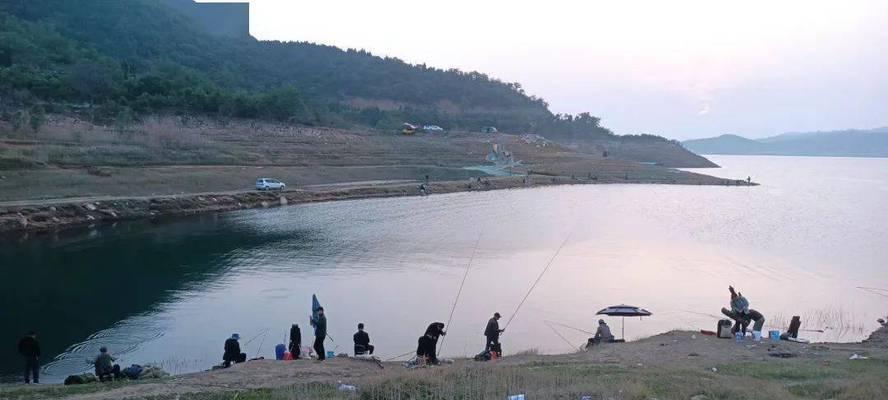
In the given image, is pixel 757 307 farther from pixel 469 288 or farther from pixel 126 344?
pixel 126 344

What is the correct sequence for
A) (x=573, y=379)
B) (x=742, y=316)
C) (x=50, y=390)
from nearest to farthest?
1. (x=573, y=379)
2. (x=50, y=390)
3. (x=742, y=316)

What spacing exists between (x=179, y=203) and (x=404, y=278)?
27215mm

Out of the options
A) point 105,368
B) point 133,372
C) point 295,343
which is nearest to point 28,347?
point 105,368

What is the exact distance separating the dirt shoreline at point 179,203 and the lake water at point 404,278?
2.44 m

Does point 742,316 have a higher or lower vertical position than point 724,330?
higher

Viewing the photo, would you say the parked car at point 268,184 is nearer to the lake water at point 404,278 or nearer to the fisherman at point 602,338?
the lake water at point 404,278

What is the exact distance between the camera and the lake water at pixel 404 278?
21016 millimetres

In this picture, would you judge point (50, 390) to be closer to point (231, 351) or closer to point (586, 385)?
point (231, 351)

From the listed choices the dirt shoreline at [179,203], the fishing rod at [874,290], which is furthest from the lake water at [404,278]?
the dirt shoreline at [179,203]

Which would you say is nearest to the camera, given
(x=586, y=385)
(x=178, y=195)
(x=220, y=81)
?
(x=586, y=385)

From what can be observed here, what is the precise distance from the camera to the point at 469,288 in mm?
27172

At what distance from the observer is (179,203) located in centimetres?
5016

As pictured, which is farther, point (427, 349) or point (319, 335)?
point (319, 335)

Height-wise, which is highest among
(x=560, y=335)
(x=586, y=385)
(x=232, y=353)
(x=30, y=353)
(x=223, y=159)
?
(x=223, y=159)
